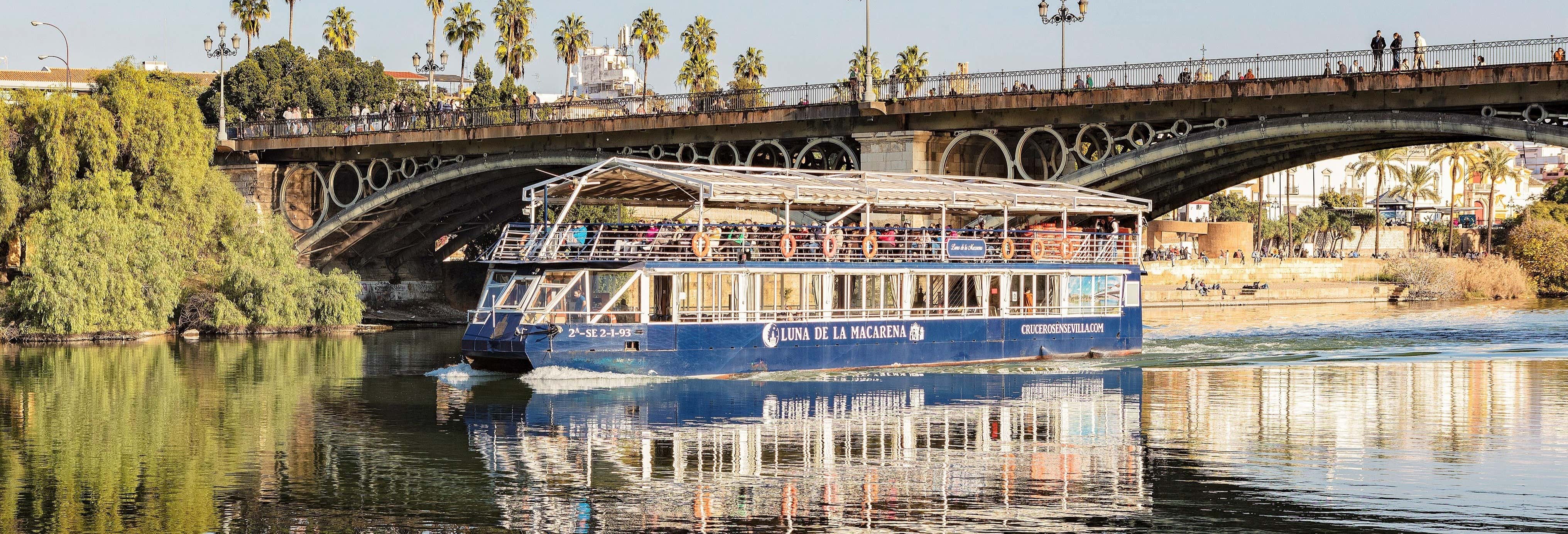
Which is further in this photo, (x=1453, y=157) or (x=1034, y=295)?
(x=1453, y=157)

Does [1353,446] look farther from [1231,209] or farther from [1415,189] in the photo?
[1231,209]

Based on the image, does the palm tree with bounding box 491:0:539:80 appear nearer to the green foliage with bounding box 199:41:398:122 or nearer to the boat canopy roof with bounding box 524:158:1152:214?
the green foliage with bounding box 199:41:398:122

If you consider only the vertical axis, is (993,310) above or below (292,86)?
below

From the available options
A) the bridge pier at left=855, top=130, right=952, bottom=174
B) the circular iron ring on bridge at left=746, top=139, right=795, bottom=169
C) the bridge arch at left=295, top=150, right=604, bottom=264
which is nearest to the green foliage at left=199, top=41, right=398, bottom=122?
the bridge arch at left=295, top=150, right=604, bottom=264

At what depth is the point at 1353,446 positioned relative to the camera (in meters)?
28.1

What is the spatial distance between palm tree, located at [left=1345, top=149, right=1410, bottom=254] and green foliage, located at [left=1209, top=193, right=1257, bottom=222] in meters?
9.72

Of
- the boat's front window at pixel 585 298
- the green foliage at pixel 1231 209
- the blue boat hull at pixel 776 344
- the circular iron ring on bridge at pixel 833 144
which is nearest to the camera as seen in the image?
the blue boat hull at pixel 776 344

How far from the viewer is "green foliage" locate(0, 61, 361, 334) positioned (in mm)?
54469

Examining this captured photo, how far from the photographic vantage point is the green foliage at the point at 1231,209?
138625 millimetres

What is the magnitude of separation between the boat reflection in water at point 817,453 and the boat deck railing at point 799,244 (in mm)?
3081

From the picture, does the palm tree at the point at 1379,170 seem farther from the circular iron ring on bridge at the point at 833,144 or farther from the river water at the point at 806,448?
the river water at the point at 806,448

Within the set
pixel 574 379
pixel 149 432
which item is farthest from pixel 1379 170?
pixel 149 432

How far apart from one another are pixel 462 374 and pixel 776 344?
790 centimetres

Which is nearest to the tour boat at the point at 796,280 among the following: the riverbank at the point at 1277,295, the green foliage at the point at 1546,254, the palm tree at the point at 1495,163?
the riverbank at the point at 1277,295
